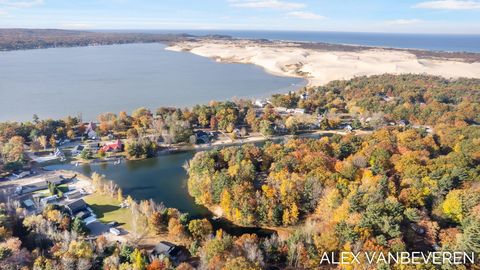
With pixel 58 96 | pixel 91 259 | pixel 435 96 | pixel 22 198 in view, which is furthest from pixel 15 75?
pixel 435 96

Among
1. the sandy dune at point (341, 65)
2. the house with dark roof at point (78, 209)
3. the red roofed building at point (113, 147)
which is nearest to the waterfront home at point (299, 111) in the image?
the red roofed building at point (113, 147)

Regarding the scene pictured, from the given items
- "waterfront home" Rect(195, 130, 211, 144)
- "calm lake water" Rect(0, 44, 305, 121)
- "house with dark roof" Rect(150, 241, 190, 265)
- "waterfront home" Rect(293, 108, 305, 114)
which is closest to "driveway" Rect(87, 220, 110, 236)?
"house with dark roof" Rect(150, 241, 190, 265)

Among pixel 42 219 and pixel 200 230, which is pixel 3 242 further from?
pixel 200 230

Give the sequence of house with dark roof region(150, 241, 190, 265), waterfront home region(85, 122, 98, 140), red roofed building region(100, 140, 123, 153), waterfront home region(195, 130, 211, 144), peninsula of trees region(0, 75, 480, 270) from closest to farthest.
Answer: peninsula of trees region(0, 75, 480, 270)
house with dark roof region(150, 241, 190, 265)
red roofed building region(100, 140, 123, 153)
waterfront home region(195, 130, 211, 144)
waterfront home region(85, 122, 98, 140)

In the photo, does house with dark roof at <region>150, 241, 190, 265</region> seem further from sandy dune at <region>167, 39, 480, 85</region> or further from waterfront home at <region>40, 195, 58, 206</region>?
sandy dune at <region>167, 39, 480, 85</region>

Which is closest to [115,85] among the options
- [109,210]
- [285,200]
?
[109,210]

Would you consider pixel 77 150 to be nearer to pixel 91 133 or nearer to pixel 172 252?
pixel 91 133
